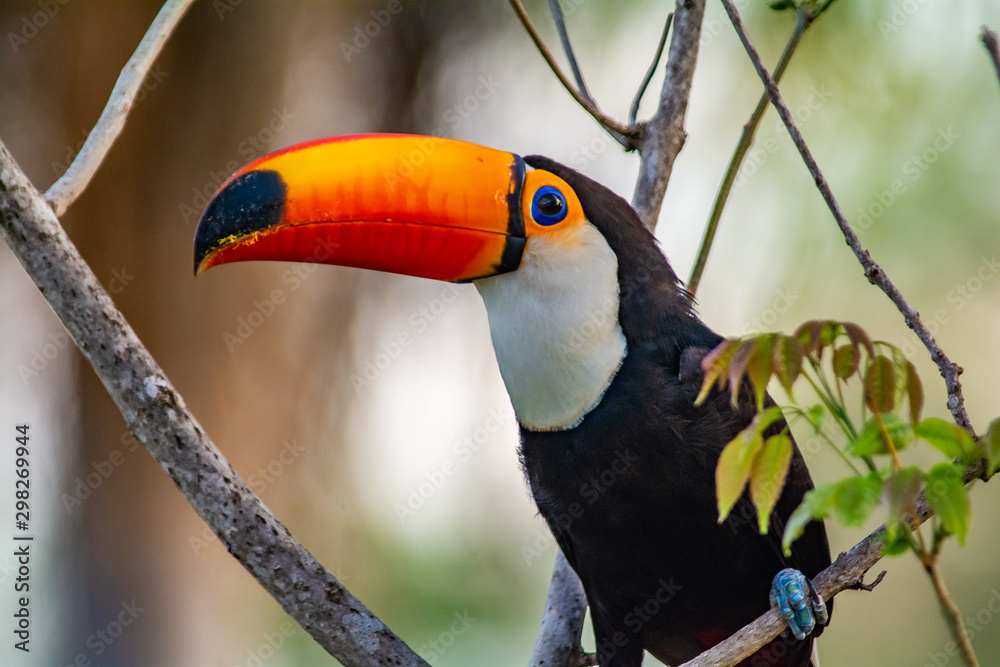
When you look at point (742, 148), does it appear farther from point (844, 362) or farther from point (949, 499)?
point (949, 499)

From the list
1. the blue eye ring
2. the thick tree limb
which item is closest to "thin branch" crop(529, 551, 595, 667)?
the thick tree limb

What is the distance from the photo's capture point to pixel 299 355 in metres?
5.14

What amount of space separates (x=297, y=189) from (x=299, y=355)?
2.97 metres

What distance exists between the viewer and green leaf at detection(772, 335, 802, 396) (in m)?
1.27

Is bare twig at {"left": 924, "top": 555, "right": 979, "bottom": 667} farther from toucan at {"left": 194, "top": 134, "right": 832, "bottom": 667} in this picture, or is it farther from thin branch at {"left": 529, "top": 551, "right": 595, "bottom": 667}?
thin branch at {"left": 529, "top": 551, "right": 595, "bottom": 667}

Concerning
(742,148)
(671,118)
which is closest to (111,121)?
(671,118)

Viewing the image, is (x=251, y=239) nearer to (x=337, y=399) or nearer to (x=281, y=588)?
(x=281, y=588)

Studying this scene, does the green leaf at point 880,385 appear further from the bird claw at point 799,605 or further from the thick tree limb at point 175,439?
the thick tree limb at point 175,439

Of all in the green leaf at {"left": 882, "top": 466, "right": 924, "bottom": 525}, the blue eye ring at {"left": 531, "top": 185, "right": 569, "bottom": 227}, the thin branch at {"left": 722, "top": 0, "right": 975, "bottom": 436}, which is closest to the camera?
the green leaf at {"left": 882, "top": 466, "right": 924, "bottom": 525}

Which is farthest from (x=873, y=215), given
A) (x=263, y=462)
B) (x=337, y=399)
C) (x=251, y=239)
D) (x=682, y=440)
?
(x=251, y=239)

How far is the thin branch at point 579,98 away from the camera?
8.52 feet

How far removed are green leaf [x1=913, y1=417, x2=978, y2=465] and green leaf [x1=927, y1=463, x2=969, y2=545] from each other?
0.05 metres

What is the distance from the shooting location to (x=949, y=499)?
116 cm

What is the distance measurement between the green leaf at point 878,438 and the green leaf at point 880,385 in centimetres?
2
